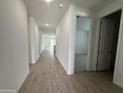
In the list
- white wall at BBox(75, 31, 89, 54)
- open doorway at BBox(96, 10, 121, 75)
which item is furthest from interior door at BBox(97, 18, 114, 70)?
white wall at BBox(75, 31, 89, 54)

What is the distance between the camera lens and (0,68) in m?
1.31

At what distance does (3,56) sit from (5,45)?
214 mm

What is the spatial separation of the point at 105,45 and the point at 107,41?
7.5 inches

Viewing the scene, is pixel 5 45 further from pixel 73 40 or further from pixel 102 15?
pixel 102 15

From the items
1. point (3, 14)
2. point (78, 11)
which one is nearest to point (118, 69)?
point (78, 11)

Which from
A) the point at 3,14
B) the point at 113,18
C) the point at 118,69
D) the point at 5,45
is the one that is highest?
the point at 113,18

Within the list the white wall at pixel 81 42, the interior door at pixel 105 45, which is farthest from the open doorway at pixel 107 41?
the white wall at pixel 81 42

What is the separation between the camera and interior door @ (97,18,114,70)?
10.6 ft

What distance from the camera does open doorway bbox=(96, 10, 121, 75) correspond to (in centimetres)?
324

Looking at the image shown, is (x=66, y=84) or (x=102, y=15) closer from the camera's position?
(x=66, y=84)

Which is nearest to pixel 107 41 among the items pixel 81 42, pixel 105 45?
pixel 105 45

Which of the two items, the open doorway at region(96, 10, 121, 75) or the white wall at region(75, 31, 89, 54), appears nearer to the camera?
the open doorway at region(96, 10, 121, 75)

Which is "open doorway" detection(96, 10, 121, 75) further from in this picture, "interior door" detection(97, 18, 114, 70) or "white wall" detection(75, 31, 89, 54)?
"white wall" detection(75, 31, 89, 54)

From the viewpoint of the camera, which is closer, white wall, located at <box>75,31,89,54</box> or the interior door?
the interior door
